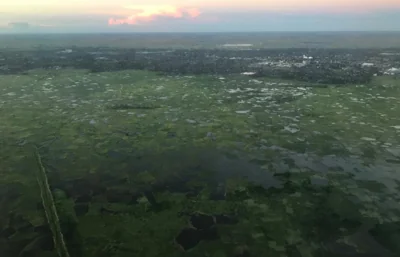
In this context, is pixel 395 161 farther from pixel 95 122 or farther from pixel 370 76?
pixel 370 76

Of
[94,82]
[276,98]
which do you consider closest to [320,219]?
[276,98]

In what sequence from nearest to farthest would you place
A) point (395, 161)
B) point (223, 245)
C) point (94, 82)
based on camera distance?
point (223, 245) → point (395, 161) → point (94, 82)

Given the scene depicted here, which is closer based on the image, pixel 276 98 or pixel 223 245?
pixel 223 245

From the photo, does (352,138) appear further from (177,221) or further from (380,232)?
(177,221)

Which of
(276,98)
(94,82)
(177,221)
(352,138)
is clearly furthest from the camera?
(94,82)

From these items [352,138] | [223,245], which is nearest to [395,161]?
[352,138]

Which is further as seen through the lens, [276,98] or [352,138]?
[276,98]
